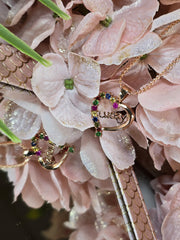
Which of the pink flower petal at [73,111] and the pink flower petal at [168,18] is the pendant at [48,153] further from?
the pink flower petal at [168,18]

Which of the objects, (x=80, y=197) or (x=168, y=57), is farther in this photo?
(x=80, y=197)

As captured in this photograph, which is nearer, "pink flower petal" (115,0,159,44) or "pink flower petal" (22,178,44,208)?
"pink flower petal" (115,0,159,44)

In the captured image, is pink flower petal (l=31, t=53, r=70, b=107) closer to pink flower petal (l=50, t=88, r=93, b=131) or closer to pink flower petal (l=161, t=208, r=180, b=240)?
pink flower petal (l=50, t=88, r=93, b=131)

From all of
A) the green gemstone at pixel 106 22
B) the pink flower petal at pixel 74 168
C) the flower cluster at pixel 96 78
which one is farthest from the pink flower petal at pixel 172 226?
the green gemstone at pixel 106 22

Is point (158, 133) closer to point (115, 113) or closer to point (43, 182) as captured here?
point (115, 113)

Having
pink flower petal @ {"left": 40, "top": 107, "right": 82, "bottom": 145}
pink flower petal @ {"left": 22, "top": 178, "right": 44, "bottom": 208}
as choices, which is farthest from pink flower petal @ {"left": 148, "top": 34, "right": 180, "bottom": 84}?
pink flower petal @ {"left": 22, "top": 178, "right": 44, "bottom": 208}

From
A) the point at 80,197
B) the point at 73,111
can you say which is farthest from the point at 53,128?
the point at 80,197
